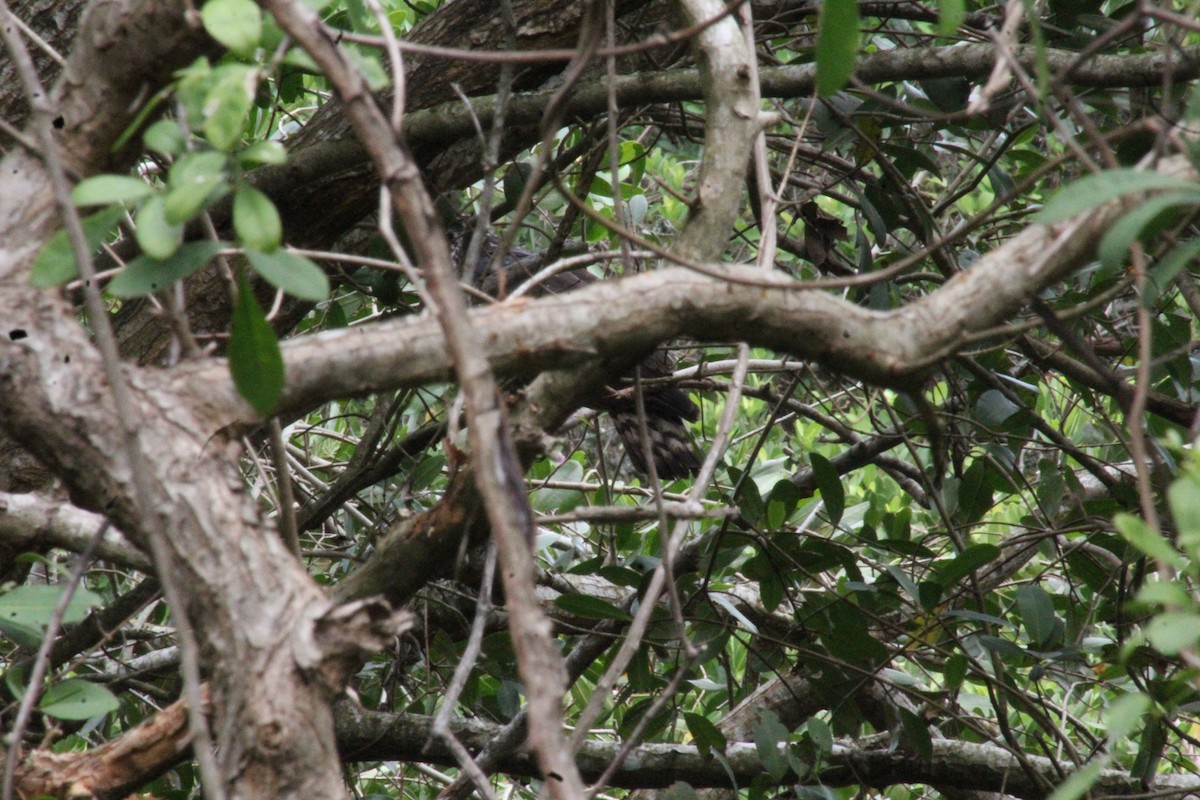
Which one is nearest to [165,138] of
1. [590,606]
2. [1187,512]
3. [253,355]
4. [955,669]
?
[253,355]

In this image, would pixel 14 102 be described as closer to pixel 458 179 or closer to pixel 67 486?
pixel 458 179

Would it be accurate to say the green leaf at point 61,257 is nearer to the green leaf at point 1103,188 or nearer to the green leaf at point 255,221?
the green leaf at point 255,221

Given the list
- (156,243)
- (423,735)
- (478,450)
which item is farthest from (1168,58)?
(423,735)

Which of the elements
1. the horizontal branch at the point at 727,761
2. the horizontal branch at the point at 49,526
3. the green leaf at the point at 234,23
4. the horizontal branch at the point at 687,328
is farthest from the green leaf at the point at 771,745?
the green leaf at the point at 234,23

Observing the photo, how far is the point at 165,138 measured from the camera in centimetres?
84

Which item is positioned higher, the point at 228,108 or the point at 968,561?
the point at 968,561

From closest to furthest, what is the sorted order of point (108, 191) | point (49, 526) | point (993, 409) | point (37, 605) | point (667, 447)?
point (108, 191) < point (37, 605) < point (49, 526) < point (993, 409) < point (667, 447)

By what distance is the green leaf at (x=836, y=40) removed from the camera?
0.95 metres

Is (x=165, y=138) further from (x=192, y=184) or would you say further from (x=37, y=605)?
(x=37, y=605)

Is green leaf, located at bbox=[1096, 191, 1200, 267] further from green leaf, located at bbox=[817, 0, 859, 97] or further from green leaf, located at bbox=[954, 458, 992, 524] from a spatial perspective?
green leaf, located at bbox=[954, 458, 992, 524]

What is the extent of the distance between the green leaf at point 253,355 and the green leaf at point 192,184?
3.0 inches

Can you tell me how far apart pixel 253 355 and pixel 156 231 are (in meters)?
0.11

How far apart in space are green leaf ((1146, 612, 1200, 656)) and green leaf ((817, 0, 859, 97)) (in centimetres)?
53

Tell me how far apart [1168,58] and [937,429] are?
0.47 metres
